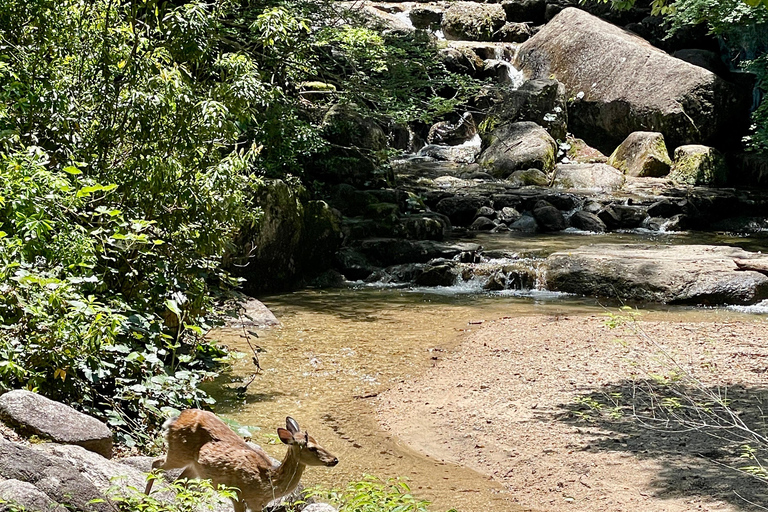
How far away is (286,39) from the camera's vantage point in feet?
24.7

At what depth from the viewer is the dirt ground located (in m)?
5.22

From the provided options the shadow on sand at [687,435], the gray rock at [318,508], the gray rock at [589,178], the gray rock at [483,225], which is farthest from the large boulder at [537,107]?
the gray rock at [318,508]

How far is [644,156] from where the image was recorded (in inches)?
913

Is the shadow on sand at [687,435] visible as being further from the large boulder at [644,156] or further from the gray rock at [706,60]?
the gray rock at [706,60]

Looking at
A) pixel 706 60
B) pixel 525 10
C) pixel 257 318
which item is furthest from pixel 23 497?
pixel 525 10

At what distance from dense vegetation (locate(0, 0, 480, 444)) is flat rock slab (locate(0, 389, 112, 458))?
290mm

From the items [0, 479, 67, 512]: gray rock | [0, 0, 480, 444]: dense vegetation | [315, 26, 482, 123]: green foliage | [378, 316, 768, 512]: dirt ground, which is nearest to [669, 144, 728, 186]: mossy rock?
[315, 26, 482, 123]: green foliage

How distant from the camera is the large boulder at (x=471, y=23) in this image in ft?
98.8

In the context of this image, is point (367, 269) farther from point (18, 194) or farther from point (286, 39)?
point (18, 194)

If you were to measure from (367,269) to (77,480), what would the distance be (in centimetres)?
1102

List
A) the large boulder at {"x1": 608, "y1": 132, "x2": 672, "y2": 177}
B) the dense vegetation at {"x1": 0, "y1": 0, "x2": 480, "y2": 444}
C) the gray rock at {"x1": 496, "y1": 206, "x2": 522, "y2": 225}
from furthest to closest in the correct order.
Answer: the large boulder at {"x1": 608, "y1": 132, "x2": 672, "y2": 177}, the gray rock at {"x1": 496, "y1": 206, "x2": 522, "y2": 225}, the dense vegetation at {"x1": 0, "y1": 0, "x2": 480, "y2": 444}

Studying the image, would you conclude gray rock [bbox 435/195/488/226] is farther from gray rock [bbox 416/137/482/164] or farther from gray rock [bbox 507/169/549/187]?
gray rock [bbox 416/137/482/164]

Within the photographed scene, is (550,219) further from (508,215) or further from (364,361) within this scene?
(364,361)

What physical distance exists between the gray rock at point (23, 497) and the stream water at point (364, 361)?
4.53 ft
